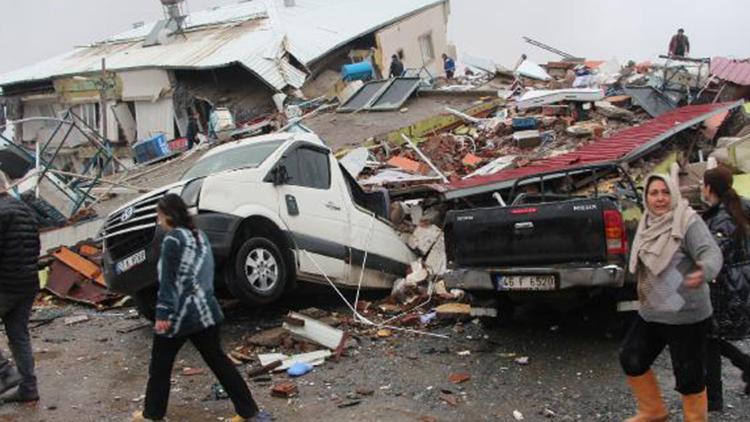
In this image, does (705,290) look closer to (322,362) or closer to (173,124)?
(322,362)

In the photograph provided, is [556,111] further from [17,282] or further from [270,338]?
[17,282]

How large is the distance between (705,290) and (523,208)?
2.50 metres

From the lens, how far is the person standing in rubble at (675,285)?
4.45 m

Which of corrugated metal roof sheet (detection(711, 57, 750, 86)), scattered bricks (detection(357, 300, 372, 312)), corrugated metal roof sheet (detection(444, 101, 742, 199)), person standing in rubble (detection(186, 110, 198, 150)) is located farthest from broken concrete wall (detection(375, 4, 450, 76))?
scattered bricks (detection(357, 300, 372, 312))

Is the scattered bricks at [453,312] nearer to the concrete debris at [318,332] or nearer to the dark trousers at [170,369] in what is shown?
the concrete debris at [318,332]

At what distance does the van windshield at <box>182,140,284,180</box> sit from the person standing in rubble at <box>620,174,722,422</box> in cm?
496

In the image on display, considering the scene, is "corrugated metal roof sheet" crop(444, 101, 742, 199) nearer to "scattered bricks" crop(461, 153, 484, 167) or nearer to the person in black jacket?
"scattered bricks" crop(461, 153, 484, 167)

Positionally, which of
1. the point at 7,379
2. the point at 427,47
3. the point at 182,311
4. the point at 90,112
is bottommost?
the point at 7,379

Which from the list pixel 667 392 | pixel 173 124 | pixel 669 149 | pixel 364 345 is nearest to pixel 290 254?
pixel 364 345

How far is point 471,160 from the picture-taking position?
14906 millimetres

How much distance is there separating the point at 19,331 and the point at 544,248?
166 inches

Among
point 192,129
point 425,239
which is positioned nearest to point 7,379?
point 425,239

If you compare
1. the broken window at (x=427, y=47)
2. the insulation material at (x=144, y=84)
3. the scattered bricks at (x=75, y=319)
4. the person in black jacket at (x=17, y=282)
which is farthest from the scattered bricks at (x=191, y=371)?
the broken window at (x=427, y=47)

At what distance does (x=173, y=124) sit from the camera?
28.0m
